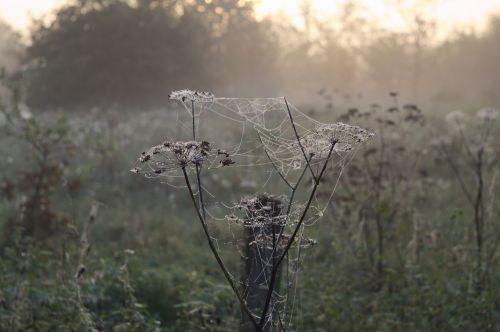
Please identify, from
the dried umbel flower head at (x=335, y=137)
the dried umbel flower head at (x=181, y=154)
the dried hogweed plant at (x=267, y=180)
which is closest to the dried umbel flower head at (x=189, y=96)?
the dried hogweed plant at (x=267, y=180)

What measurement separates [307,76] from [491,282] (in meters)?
37.4

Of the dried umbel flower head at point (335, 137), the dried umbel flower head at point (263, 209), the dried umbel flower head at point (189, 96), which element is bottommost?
the dried umbel flower head at point (263, 209)

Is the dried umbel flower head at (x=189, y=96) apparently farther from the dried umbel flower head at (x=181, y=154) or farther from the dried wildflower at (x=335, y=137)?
the dried wildflower at (x=335, y=137)

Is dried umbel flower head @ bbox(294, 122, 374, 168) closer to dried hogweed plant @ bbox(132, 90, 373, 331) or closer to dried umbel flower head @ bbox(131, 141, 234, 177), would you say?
dried hogweed plant @ bbox(132, 90, 373, 331)

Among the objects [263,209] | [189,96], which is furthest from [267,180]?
[189,96]

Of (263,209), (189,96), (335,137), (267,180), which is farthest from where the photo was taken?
(267,180)

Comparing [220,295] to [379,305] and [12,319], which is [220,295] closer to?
[379,305]

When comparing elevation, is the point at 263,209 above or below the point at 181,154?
below

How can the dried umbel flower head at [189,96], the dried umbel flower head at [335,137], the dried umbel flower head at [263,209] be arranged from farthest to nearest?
the dried umbel flower head at [263,209]
the dried umbel flower head at [189,96]
the dried umbel flower head at [335,137]

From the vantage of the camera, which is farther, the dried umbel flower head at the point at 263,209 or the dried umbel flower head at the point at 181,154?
the dried umbel flower head at the point at 263,209

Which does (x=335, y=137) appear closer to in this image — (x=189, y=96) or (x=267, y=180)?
(x=189, y=96)

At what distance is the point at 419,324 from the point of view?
15.5 ft

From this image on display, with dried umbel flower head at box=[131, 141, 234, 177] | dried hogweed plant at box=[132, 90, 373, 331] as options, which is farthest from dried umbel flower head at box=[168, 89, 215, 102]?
dried umbel flower head at box=[131, 141, 234, 177]

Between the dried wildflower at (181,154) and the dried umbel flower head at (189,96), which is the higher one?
the dried umbel flower head at (189,96)
